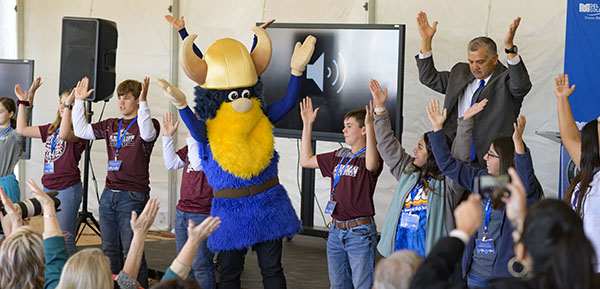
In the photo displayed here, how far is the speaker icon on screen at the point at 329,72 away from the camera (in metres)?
5.33

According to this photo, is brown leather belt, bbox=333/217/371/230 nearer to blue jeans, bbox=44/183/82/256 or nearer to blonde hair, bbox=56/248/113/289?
blonde hair, bbox=56/248/113/289

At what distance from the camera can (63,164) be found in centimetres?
487

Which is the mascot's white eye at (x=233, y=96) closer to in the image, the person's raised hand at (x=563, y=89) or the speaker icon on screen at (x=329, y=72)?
the person's raised hand at (x=563, y=89)

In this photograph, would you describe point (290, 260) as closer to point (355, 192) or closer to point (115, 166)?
point (115, 166)

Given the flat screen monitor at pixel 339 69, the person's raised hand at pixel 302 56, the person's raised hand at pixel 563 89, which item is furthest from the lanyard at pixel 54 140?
the person's raised hand at pixel 563 89

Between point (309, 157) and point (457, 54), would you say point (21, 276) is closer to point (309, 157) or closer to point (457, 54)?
point (309, 157)

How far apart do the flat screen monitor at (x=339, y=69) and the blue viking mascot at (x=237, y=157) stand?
4.75ft

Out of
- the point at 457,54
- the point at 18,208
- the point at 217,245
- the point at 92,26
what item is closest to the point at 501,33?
the point at 457,54

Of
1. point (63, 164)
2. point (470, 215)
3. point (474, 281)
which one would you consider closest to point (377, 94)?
point (474, 281)

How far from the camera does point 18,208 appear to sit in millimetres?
3154

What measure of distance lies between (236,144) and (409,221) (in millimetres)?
959

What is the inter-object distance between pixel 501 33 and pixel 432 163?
2000 mm

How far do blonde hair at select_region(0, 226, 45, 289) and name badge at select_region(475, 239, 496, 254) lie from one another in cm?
197

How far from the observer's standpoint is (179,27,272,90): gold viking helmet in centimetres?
369
